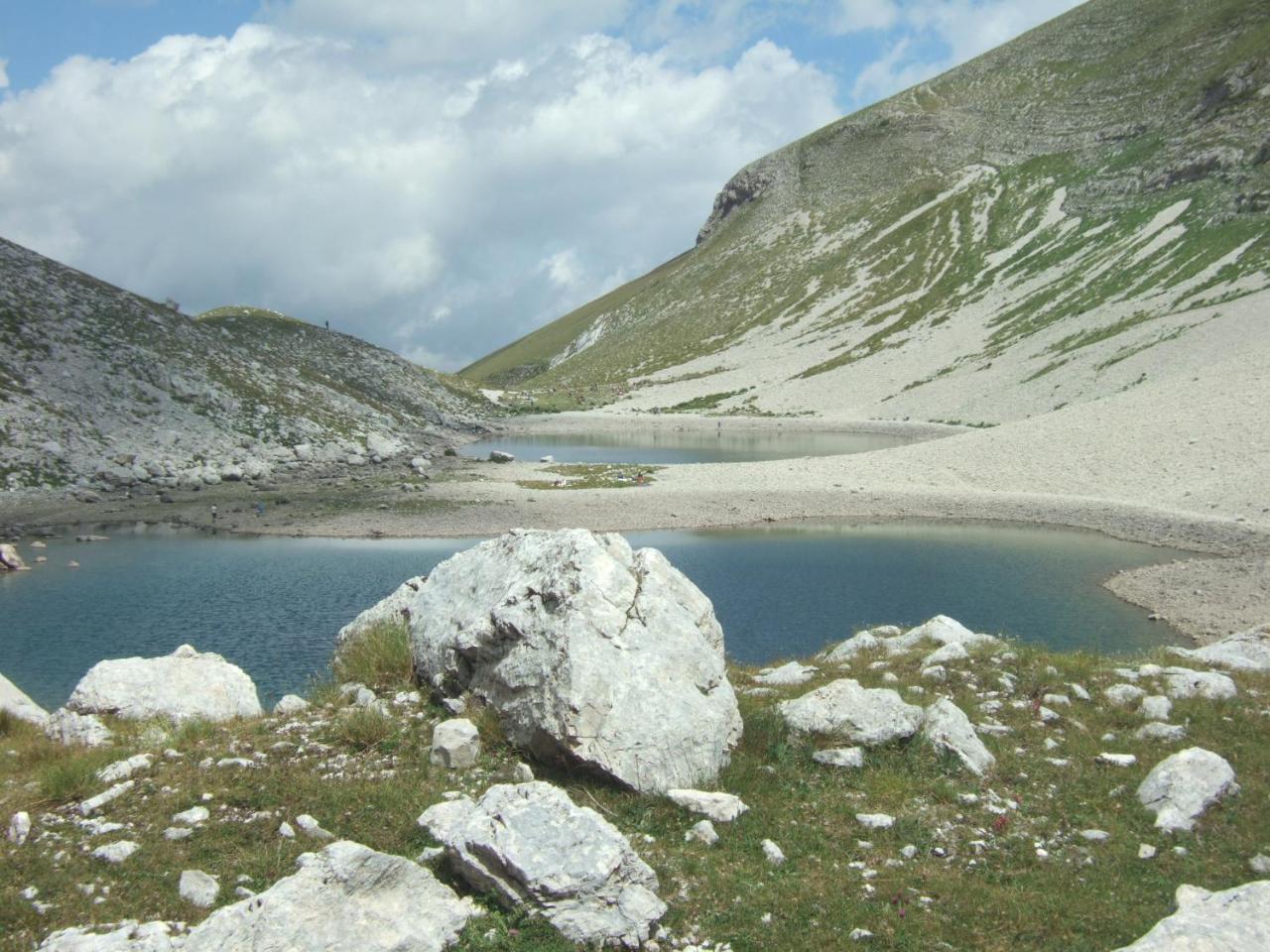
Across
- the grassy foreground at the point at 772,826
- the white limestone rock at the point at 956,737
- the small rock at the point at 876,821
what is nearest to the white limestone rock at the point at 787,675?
the grassy foreground at the point at 772,826

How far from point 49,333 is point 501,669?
62.5 meters

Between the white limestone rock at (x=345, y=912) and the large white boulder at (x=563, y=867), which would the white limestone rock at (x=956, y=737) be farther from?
the white limestone rock at (x=345, y=912)

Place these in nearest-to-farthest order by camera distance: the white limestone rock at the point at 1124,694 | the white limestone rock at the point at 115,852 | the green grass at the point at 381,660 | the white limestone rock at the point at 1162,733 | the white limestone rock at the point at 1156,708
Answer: the white limestone rock at the point at 115,852, the white limestone rock at the point at 1162,733, the white limestone rock at the point at 1156,708, the white limestone rock at the point at 1124,694, the green grass at the point at 381,660

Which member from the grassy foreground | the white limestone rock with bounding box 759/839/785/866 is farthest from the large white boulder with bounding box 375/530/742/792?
the white limestone rock with bounding box 759/839/785/866

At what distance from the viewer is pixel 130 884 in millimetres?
8844

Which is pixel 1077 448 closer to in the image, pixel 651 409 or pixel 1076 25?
pixel 651 409

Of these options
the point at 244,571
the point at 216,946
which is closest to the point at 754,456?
the point at 244,571

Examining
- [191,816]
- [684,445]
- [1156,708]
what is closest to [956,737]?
[1156,708]

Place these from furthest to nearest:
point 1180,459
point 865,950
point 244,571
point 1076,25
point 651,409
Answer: point 1076,25 < point 651,409 < point 1180,459 < point 244,571 < point 865,950

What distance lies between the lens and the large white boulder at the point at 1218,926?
712cm

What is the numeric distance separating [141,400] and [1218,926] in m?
64.9

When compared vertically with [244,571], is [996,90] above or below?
above

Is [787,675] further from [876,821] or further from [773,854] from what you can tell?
[773,854]

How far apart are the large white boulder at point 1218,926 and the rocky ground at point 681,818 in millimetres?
→ 46
